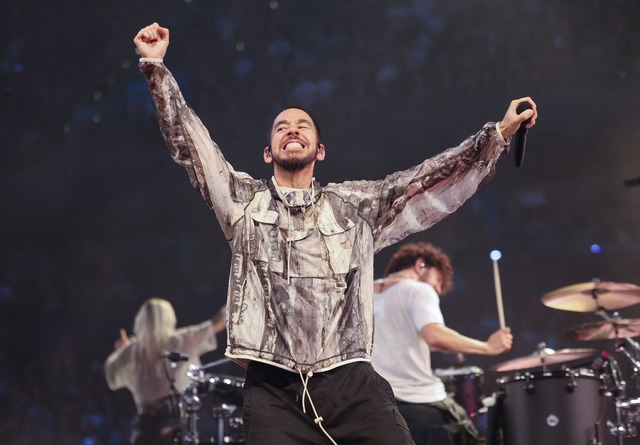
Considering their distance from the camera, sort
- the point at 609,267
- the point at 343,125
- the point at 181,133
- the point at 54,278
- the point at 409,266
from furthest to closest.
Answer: the point at 54,278, the point at 343,125, the point at 609,267, the point at 409,266, the point at 181,133

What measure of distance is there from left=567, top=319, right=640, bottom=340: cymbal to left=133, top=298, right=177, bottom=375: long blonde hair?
349 centimetres

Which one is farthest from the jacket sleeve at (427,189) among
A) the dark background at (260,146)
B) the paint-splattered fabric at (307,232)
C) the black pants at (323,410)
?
the dark background at (260,146)

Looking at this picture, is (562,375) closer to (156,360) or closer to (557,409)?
(557,409)

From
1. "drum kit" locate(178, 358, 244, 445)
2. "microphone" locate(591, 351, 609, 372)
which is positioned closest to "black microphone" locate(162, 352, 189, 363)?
"drum kit" locate(178, 358, 244, 445)

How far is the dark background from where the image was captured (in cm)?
775

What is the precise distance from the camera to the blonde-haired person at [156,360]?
689 cm

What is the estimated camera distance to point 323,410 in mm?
2393

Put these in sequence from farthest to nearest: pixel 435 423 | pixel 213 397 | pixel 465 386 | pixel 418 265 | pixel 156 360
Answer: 1. pixel 156 360
2. pixel 213 397
3. pixel 465 386
4. pixel 418 265
5. pixel 435 423

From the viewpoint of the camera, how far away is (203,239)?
869 centimetres

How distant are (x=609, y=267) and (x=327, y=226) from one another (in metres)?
5.54

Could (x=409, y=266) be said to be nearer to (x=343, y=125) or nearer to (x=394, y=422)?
(x=394, y=422)

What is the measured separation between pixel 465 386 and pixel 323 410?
369cm

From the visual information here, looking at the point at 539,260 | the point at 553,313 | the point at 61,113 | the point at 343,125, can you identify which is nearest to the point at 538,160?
the point at 539,260

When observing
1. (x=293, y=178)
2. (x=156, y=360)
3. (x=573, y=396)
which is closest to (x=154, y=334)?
(x=156, y=360)
